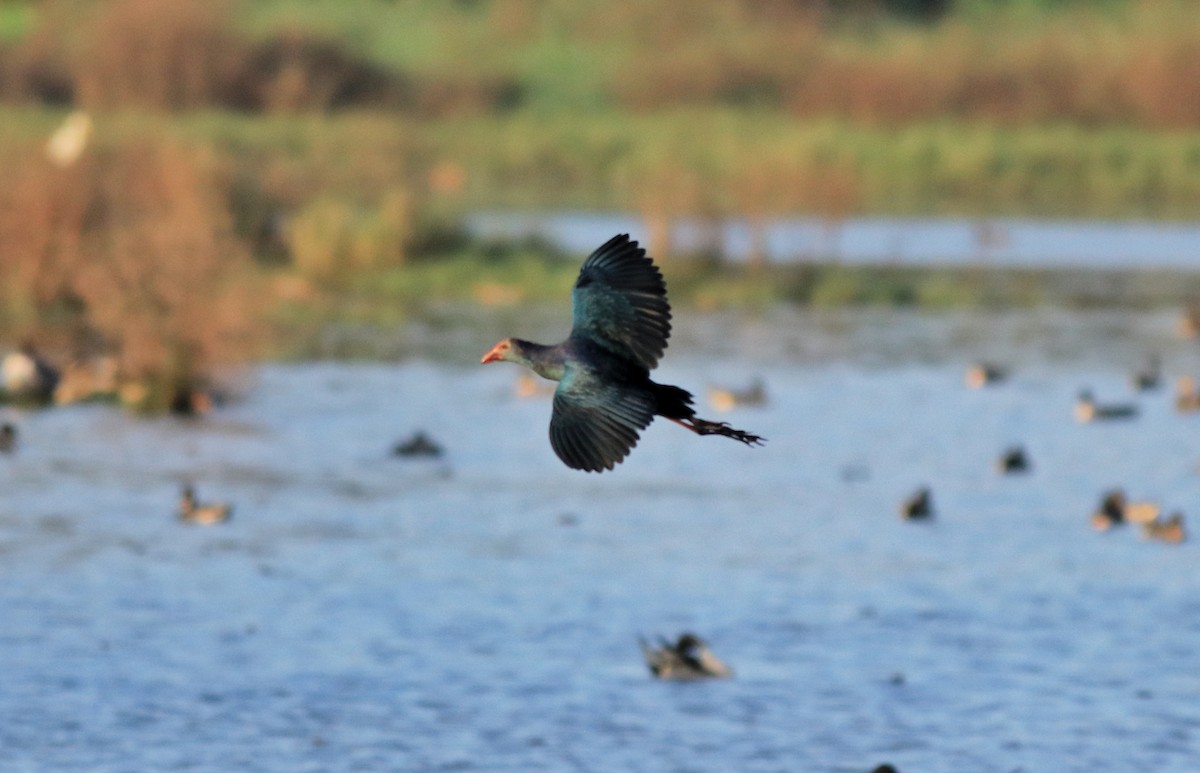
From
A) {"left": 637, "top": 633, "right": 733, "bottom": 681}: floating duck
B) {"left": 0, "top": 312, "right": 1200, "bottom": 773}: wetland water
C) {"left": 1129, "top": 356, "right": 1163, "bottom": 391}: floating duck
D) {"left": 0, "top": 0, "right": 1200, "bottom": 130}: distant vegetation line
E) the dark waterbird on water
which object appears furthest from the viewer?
{"left": 0, "top": 0, "right": 1200, "bottom": 130}: distant vegetation line

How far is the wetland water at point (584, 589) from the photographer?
16141 mm

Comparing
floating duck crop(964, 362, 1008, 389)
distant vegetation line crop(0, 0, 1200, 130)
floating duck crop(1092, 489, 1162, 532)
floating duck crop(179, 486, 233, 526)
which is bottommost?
floating duck crop(179, 486, 233, 526)

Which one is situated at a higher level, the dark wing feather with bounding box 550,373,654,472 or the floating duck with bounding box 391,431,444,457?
the floating duck with bounding box 391,431,444,457

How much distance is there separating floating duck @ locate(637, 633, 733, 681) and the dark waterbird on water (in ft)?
21.2

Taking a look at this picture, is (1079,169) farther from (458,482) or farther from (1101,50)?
(458,482)

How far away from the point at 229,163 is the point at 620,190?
19.0 meters

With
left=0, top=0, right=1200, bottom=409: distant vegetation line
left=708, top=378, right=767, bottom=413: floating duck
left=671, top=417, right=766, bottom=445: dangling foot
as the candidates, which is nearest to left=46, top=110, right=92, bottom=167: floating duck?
left=0, top=0, right=1200, bottom=409: distant vegetation line

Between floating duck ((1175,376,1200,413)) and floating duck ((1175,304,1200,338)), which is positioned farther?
floating duck ((1175,304,1200,338))

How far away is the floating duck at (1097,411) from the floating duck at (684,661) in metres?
13.6

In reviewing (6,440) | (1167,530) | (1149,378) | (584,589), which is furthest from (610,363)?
(1149,378)

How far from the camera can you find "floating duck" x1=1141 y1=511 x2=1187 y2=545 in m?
22.8

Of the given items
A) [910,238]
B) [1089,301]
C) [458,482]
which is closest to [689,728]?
[458,482]

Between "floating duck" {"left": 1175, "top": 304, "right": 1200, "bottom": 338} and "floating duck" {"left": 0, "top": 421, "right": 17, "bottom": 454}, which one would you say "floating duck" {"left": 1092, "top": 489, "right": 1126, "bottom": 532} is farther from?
"floating duck" {"left": 1175, "top": 304, "right": 1200, "bottom": 338}

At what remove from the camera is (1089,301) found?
142 feet
